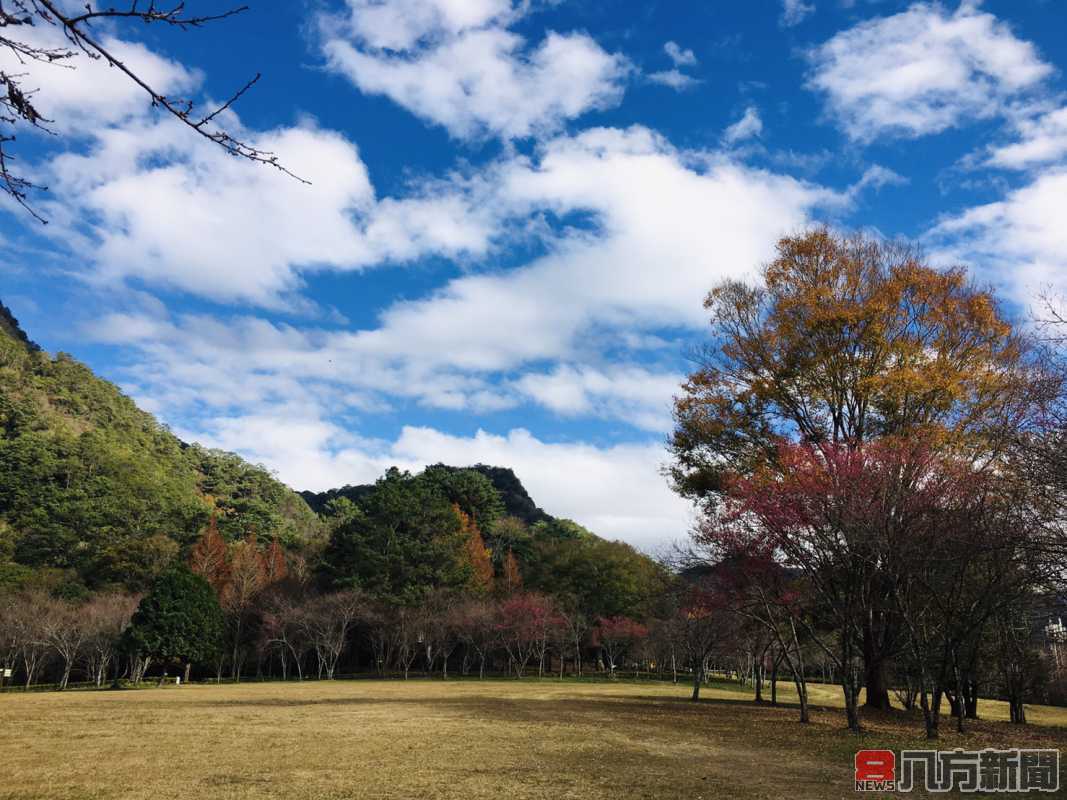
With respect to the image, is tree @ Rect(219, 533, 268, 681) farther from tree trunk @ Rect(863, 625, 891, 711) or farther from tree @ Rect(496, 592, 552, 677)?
tree trunk @ Rect(863, 625, 891, 711)

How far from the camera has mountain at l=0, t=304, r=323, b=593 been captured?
170ft

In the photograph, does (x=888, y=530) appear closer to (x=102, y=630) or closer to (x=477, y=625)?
(x=477, y=625)

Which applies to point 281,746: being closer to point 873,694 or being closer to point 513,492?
point 873,694

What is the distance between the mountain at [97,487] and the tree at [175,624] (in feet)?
41.7

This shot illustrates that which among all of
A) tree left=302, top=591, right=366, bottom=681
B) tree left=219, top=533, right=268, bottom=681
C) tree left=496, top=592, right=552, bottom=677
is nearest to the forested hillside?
tree left=302, top=591, right=366, bottom=681

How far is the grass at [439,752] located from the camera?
315 inches

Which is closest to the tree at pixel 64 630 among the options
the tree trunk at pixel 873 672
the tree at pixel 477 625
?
the tree at pixel 477 625

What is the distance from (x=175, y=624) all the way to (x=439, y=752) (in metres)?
33.7

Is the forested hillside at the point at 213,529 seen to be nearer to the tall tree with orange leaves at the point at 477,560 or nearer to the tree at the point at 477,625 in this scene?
the tall tree with orange leaves at the point at 477,560

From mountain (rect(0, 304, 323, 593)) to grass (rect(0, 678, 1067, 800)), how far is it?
37.0m

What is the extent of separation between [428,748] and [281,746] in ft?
8.65

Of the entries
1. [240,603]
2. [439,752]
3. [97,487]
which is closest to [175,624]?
[240,603]

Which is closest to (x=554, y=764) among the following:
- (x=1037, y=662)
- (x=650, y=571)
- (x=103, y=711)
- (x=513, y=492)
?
(x=103, y=711)

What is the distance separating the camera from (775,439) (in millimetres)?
18422
